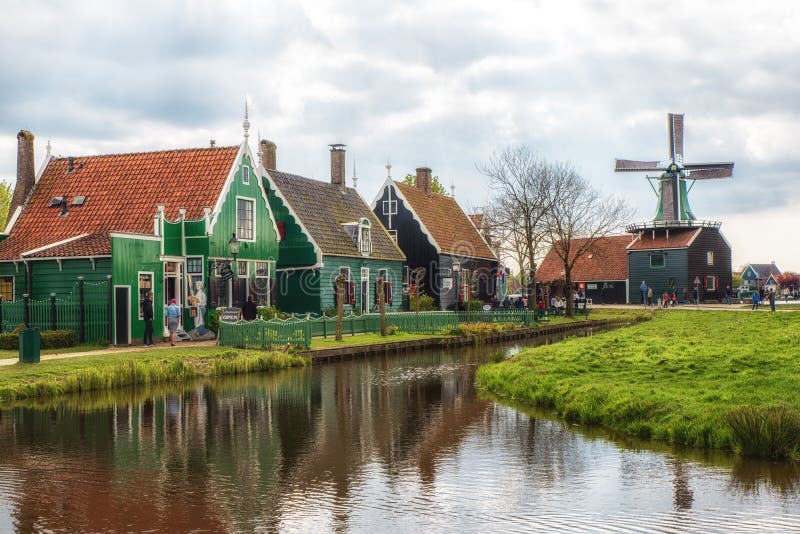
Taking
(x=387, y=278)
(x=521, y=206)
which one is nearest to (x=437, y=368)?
(x=387, y=278)

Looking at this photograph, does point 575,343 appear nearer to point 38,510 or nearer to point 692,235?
point 38,510

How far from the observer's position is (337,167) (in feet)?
158

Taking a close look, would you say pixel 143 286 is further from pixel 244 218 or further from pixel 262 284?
pixel 262 284

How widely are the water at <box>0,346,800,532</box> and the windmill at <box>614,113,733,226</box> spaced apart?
6160cm

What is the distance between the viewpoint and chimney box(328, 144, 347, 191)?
48.0 metres

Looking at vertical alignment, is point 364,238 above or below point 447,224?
below

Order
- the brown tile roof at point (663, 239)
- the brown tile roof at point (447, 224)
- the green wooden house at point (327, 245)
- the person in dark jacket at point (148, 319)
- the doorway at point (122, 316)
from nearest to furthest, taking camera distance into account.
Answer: the person in dark jacket at point (148, 319), the doorway at point (122, 316), the green wooden house at point (327, 245), the brown tile roof at point (447, 224), the brown tile roof at point (663, 239)

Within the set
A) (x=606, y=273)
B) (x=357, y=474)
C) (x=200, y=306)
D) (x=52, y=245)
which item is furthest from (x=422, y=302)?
(x=357, y=474)

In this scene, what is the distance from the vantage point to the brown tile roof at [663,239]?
68.8 m

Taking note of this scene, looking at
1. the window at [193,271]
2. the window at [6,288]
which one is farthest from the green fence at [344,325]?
the window at [6,288]

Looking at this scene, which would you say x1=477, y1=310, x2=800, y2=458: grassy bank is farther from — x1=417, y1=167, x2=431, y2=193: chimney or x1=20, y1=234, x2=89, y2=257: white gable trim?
x1=417, y1=167, x2=431, y2=193: chimney

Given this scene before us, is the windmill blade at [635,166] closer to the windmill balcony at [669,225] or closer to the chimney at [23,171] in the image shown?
the windmill balcony at [669,225]

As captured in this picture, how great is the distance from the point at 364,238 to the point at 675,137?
143 ft

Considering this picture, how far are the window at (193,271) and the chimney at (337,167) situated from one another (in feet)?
55.1
